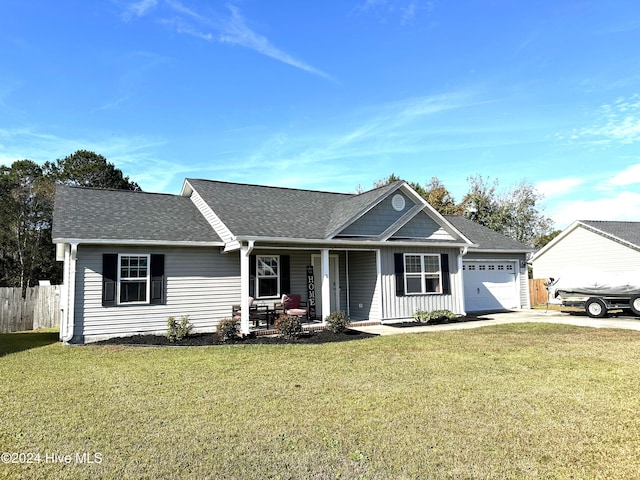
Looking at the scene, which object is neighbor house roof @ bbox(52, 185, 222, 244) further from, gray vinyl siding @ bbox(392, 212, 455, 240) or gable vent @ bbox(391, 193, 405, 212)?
gray vinyl siding @ bbox(392, 212, 455, 240)

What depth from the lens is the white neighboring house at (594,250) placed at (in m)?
22.7

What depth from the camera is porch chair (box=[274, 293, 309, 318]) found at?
12.9 m

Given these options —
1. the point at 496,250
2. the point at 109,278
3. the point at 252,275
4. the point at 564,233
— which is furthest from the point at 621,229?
the point at 109,278

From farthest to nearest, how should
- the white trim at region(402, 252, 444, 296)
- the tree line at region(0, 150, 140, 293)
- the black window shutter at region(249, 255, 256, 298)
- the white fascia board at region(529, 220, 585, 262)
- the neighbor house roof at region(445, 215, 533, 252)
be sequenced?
the tree line at region(0, 150, 140, 293), the white fascia board at region(529, 220, 585, 262), the neighbor house roof at region(445, 215, 533, 252), the white trim at region(402, 252, 444, 296), the black window shutter at region(249, 255, 256, 298)

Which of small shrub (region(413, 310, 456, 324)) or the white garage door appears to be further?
the white garage door

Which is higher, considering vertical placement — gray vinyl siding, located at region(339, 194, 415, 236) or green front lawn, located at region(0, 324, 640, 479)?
gray vinyl siding, located at region(339, 194, 415, 236)

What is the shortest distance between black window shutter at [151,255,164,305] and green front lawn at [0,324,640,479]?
291cm

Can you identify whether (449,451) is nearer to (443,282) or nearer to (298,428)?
(298,428)

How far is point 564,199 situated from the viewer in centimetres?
4041

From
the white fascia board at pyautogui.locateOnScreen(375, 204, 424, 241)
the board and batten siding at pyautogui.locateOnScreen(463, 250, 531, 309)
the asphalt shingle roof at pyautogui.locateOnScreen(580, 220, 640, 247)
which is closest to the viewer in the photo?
the white fascia board at pyautogui.locateOnScreen(375, 204, 424, 241)

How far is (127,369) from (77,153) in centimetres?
3483

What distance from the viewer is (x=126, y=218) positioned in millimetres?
12914

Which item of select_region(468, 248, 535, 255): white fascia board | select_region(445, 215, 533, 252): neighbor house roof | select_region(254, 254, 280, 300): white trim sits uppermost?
select_region(445, 215, 533, 252): neighbor house roof

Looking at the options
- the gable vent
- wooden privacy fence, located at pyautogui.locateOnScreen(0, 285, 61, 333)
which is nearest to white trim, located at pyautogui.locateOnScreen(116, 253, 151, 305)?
wooden privacy fence, located at pyautogui.locateOnScreen(0, 285, 61, 333)
